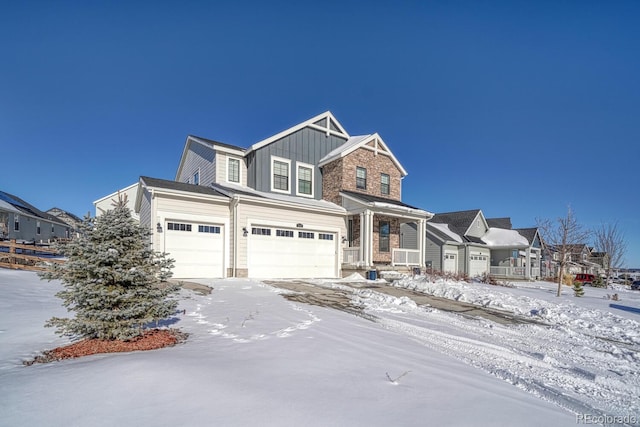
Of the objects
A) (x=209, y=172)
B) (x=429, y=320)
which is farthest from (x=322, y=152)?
(x=429, y=320)

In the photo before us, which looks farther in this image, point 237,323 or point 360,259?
point 360,259

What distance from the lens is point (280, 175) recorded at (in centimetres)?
1705

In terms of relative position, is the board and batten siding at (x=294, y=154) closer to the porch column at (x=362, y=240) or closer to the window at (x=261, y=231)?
the window at (x=261, y=231)

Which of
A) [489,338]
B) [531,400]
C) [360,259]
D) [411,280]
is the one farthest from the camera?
[360,259]

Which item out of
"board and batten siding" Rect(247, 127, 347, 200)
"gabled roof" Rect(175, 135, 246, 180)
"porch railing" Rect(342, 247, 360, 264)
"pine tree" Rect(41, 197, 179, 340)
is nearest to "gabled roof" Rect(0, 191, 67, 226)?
"gabled roof" Rect(175, 135, 246, 180)

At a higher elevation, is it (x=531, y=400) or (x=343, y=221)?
(x=343, y=221)

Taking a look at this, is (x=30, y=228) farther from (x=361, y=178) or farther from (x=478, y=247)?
(x=478, y=247)

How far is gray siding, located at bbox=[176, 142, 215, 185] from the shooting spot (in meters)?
16.9

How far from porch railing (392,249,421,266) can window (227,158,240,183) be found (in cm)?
912

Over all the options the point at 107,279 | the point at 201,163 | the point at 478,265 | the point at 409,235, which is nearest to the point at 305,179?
the point at 201,163

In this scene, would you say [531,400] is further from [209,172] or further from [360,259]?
[209,172]

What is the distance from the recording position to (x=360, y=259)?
51.5 feet

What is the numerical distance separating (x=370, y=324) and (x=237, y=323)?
2550 mm

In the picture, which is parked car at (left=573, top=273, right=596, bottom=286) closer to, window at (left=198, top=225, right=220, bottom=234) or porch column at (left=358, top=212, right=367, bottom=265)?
porch column at (left=358, top=212, right=367, bottom=265)
